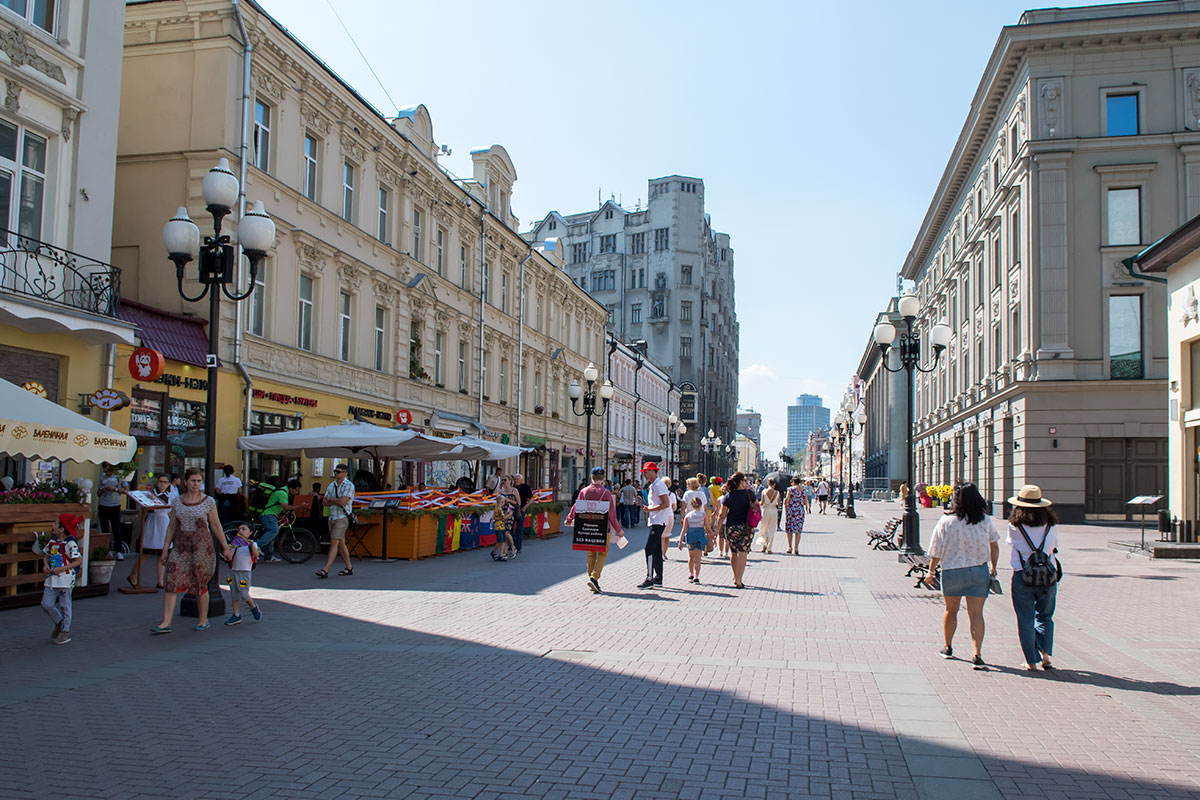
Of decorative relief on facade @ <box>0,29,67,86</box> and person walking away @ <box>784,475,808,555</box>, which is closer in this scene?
decorative relief on facade @ <box>0,29,67,86</box>

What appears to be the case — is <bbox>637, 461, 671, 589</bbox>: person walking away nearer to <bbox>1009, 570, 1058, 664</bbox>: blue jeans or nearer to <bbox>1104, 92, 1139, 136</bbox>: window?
<bbox>1009, 570, 1058, 664</bbox>: blue jeans

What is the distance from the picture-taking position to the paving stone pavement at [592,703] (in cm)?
511

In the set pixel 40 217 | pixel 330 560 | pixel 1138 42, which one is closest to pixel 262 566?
pixel 330 560

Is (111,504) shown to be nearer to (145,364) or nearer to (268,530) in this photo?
(268,530)

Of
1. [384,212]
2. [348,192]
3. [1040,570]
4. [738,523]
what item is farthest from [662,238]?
[1040,570]

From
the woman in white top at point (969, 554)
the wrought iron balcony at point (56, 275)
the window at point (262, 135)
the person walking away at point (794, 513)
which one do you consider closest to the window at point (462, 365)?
the window at point (262, 135)

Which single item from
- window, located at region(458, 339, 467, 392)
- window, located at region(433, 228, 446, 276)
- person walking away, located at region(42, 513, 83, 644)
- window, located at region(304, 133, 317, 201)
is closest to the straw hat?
person walking away, located at region(42, 513, 83, 644)

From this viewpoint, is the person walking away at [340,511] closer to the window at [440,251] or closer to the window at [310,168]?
the window at [310,168]

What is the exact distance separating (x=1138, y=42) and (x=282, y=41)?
27.8m

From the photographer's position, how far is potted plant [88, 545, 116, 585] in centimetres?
1200

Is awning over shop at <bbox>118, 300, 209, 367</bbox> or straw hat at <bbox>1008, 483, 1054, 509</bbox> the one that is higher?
awning over shop at <bbox>118, 300, 209, 367</bbox>

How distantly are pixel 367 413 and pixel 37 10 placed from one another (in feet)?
46.7

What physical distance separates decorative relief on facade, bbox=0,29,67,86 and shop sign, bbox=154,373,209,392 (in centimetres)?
586

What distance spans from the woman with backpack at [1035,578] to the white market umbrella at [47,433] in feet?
32.1
